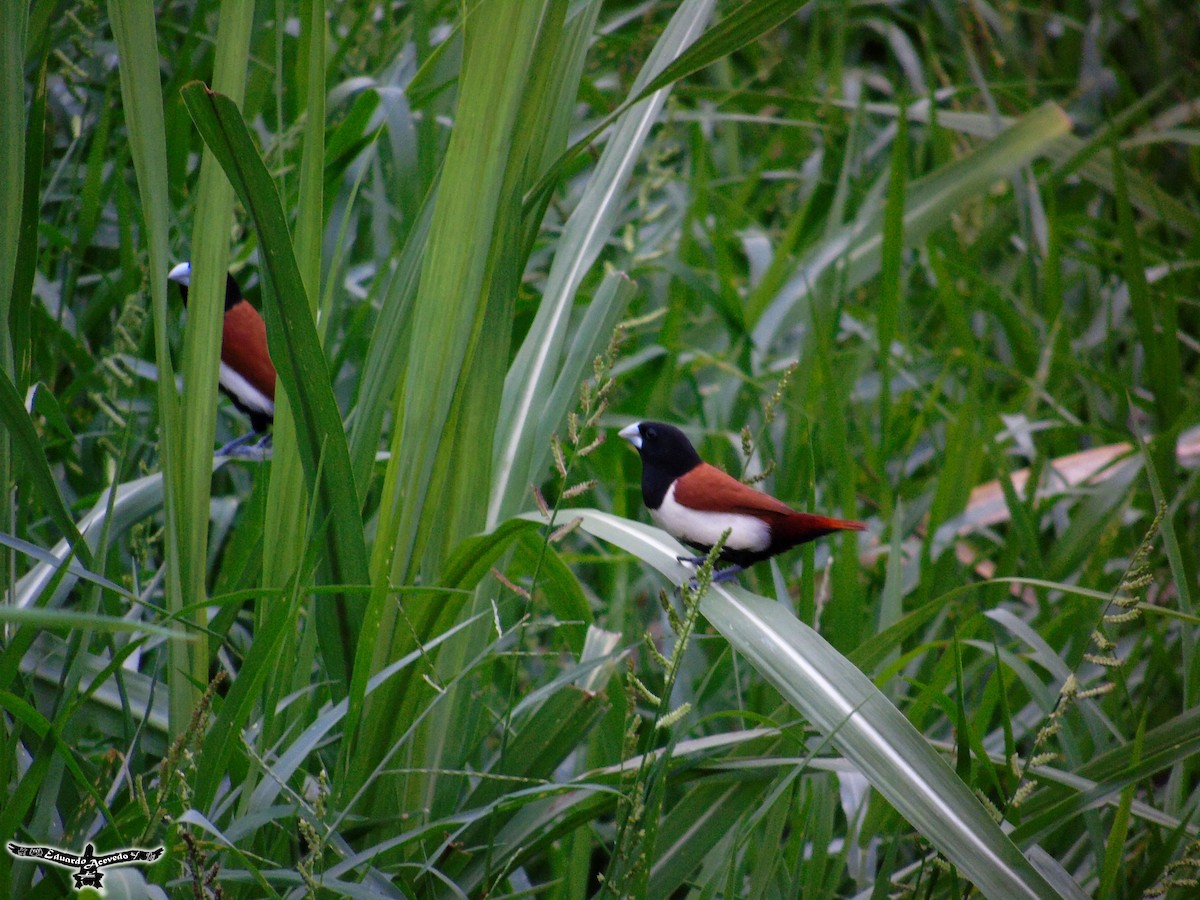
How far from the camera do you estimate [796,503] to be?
8.86 ft

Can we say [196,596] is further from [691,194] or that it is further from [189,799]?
[691,194]

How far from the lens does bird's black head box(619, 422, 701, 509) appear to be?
6.46 feet

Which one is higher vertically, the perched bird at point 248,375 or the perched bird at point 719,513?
the perched bird at point 248,375

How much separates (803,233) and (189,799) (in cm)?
331

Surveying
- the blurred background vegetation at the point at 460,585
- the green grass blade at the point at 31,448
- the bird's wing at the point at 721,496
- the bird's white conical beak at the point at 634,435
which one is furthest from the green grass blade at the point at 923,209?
the green grass blade at the point at 31,448

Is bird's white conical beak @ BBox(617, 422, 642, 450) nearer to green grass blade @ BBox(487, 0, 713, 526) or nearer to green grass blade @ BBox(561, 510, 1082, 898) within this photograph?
green grass blade @ BBox(487, 0, 713, 526)

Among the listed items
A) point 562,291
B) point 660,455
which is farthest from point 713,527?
point 562,291

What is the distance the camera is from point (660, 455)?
202 cm

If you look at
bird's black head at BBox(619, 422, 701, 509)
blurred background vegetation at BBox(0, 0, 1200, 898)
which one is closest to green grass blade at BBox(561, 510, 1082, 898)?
blurred background vegetation at BBox(0, 0, 1200, 898)

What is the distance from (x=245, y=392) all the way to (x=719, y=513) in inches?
40.6
